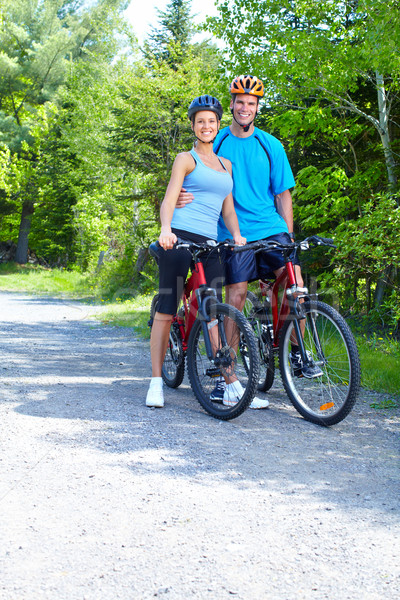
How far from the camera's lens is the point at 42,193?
32.7 metres

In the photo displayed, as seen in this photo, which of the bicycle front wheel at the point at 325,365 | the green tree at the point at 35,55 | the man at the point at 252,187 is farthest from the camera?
the green tree at the point at 35,55

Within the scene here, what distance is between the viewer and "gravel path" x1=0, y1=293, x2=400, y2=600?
1968 millimetres

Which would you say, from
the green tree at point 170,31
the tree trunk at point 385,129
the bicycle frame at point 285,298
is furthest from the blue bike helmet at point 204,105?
the green tree at point 170,31

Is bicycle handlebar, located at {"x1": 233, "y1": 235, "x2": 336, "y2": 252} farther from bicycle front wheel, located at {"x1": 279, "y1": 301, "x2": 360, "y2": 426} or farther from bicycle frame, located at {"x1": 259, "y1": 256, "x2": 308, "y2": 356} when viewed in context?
bicycle front wheel, located at {"x1": 279, "y1": 301, "x2": 360, "y2": 426}

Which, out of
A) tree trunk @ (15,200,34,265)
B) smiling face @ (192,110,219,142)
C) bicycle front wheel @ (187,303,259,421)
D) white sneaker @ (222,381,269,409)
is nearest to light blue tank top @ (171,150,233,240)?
smiling face @ (192,110,219,142)

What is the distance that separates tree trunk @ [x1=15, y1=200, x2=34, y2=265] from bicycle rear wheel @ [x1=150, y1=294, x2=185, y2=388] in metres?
31.2

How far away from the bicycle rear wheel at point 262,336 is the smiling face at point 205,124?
4.37ft

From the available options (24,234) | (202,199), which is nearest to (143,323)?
(202,199)

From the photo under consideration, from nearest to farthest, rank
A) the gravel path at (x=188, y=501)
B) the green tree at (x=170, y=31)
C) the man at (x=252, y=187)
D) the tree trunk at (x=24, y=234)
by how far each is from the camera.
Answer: the gravel path at (x=188, y=501) < the man at (x=252, y=187) < the green tree at (x=170, y=31) < the tree trunk at (x=24, y=234)

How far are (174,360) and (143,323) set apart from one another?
16.2 feet

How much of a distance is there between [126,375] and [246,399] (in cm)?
197

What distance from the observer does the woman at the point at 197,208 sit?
4148 mm

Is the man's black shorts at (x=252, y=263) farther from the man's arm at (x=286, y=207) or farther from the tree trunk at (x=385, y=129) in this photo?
the tree trunk at (x=385, y=129)

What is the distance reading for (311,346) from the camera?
4117mm
